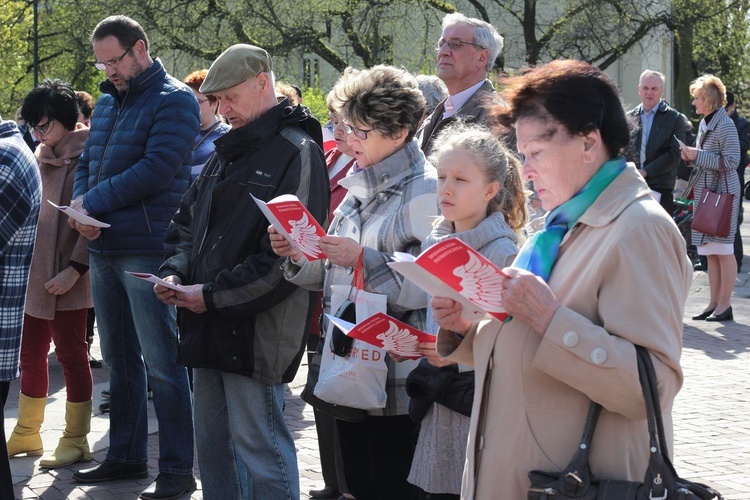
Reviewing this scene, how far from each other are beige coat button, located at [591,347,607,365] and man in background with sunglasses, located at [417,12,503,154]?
3193 mm

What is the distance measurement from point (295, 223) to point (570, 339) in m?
1.56

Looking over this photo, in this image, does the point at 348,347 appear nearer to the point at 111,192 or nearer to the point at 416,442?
the point at 416,442

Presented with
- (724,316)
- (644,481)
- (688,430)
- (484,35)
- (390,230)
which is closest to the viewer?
(644,481)

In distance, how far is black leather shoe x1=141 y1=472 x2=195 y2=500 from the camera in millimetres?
5320

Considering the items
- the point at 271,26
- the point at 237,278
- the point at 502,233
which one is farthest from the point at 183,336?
the point at 271,26

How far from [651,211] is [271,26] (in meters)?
23.7

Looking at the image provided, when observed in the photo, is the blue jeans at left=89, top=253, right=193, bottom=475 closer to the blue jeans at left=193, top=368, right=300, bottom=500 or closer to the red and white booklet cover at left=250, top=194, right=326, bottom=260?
the blue jeans at left=193, top=368, right=300, bottom=500

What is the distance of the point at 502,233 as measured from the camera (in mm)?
3670

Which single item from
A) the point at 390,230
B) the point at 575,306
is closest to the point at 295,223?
the point at 390,230

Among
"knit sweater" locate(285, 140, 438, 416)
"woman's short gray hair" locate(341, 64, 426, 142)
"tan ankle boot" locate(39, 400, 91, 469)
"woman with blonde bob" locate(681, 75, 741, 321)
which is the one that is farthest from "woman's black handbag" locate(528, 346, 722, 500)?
"woman with blonde bob" locate(681, 75, 741, 321)

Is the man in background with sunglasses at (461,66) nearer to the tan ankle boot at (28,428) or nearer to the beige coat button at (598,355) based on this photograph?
the tan ankle boot at (28,428)

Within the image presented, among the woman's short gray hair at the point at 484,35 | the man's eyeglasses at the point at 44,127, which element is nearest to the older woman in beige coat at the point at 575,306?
the woman's short gray hair at the point at 484,35

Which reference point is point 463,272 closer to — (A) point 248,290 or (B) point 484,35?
(A) point 248,290

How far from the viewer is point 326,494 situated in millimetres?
5434
